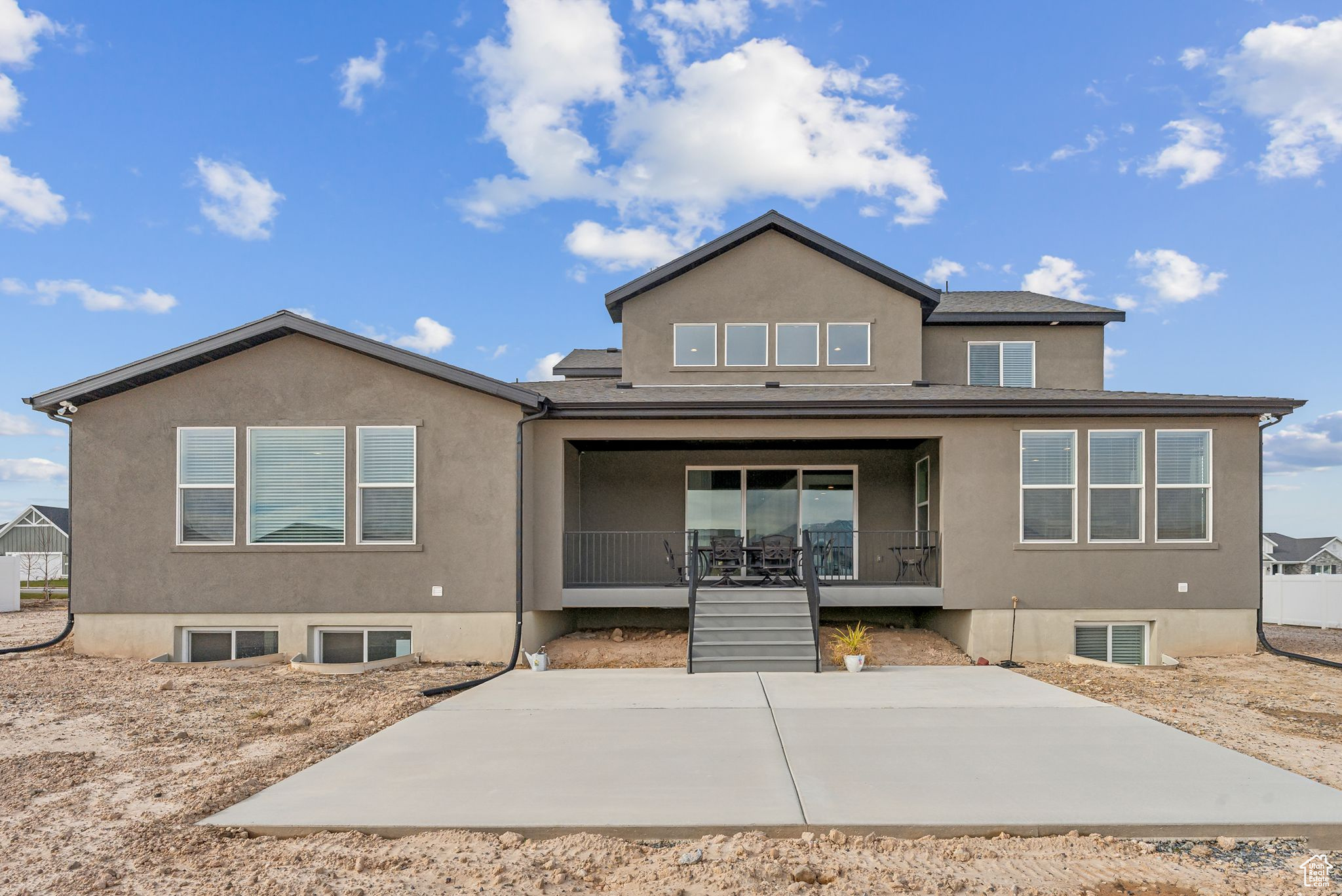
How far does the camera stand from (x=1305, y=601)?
18.6 metres

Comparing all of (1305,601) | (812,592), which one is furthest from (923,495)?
(1305,601)

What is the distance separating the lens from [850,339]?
13.9 m

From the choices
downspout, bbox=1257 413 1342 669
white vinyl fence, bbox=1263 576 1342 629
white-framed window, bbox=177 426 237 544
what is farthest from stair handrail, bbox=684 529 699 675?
white vinyl fence, bbox=1263 576 1342 629

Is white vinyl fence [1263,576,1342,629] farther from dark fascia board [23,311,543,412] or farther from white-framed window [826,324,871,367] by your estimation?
dark fascia board [23,311,543,412]

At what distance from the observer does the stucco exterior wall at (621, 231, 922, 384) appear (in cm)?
1386

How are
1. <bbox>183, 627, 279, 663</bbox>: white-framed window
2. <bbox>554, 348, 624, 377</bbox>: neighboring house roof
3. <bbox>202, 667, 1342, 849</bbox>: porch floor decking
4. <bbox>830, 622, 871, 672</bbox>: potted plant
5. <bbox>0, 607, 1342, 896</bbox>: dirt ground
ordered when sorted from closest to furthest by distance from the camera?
<bbox>0, 607, 1342, 896</bbox>: dirt ground → <bbox>202, 667, 1342, 849</bbox>: porch floor decking → <bbox>830, 622, 871, 672</bbox>: potted plant → <bbox>183, 627, 279, 663</bbox>: white-framed window → <bbox>554, 348, 624, 377</bbox>: neighboring house roof

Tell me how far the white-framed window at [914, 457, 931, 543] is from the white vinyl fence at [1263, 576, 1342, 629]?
31.6 feet

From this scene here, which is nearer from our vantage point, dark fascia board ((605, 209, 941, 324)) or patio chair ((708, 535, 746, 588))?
patio chair ((708, 535, 746, 588))

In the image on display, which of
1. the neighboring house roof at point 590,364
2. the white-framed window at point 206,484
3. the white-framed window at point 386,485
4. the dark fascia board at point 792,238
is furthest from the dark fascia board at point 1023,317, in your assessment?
the white-framed window at point 206,484

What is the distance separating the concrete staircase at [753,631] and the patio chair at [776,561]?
57cm

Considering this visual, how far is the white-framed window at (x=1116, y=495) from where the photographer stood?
11.4 meters

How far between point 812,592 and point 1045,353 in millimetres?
8257

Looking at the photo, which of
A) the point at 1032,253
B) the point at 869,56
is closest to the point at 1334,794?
the point at 869,56

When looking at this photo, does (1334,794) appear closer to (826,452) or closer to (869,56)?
(826,452)
